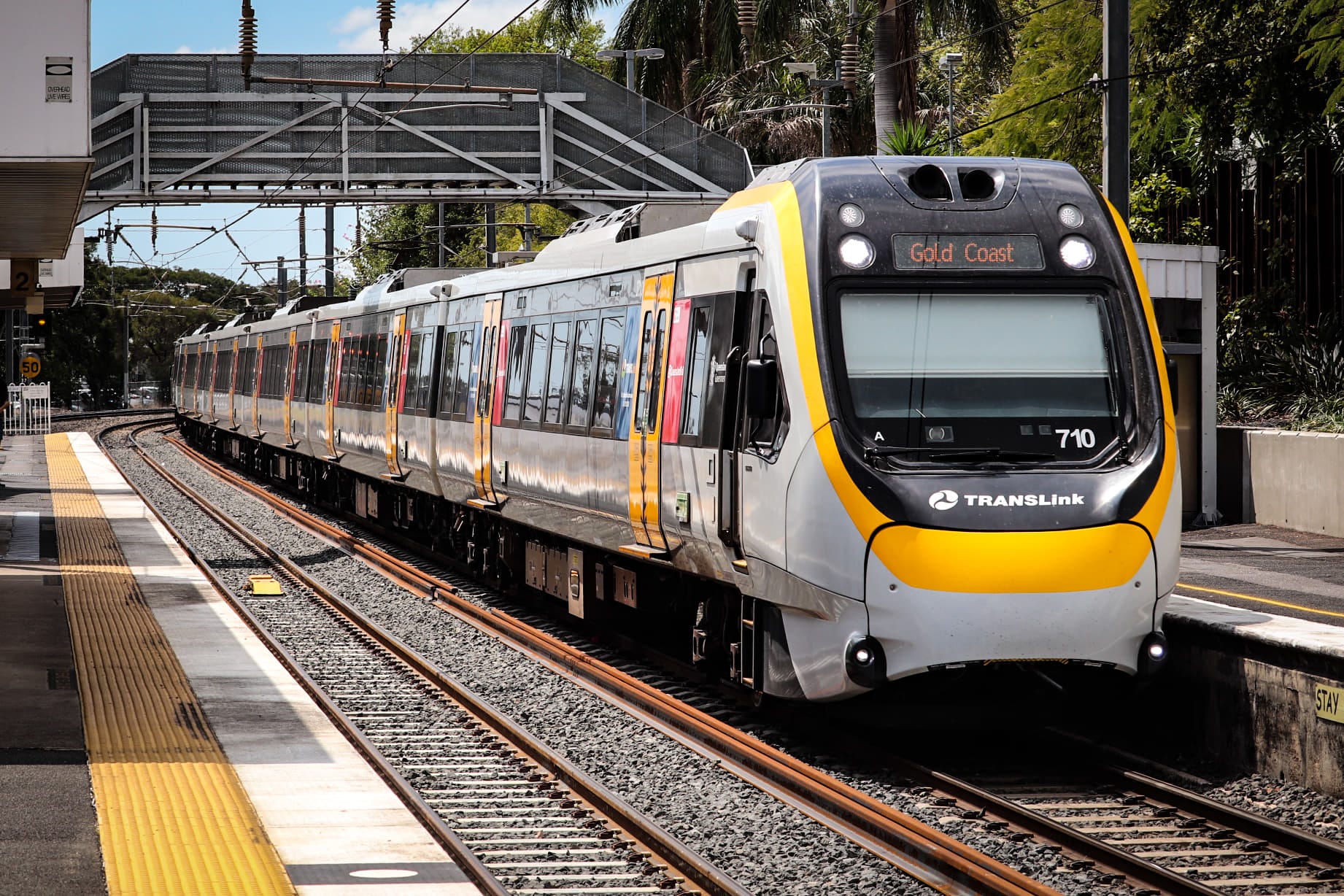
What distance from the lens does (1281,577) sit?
1622 cm

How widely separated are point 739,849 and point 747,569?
2382mm

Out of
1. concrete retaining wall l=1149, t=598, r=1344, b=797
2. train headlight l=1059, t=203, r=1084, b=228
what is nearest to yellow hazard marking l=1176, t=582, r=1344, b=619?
concrete retaining wall l=1149, t=598, r=1344, b=797

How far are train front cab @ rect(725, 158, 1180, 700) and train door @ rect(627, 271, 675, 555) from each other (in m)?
1.77

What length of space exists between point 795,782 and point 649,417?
3549 mm

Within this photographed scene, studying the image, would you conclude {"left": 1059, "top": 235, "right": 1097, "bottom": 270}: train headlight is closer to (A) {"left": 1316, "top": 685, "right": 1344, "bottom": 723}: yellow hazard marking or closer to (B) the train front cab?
(B) the train front cab

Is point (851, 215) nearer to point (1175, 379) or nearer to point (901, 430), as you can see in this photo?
point (901, 430)

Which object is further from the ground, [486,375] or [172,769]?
[486,375]

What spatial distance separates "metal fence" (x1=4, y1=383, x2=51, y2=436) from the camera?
52406 millimetres

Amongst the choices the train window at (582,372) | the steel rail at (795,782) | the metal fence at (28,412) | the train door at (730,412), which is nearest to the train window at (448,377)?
the steel rail at (795,782)

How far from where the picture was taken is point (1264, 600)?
47.6ft

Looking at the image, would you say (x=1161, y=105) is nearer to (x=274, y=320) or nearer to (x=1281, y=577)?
(x=1281, y=577)

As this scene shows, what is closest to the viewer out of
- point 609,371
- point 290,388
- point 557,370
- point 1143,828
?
point 1143,828

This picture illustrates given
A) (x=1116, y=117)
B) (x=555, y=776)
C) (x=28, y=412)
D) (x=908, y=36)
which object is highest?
(x=908, y=36)

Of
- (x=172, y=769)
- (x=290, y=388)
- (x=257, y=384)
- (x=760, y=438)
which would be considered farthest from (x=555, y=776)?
(x=257, y=384)
